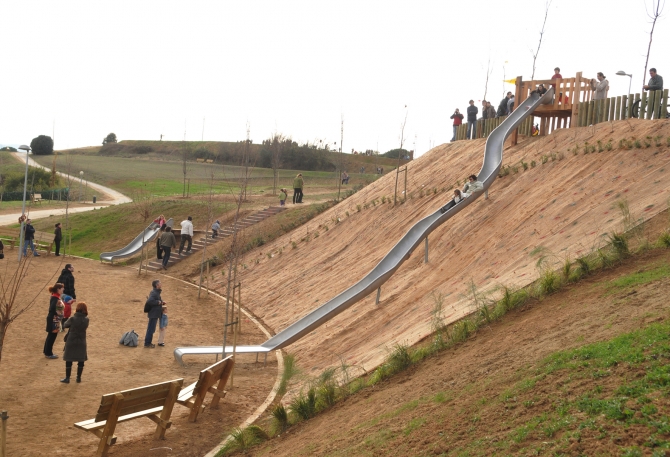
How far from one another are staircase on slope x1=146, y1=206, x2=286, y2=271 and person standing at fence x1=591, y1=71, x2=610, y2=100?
1533 cm

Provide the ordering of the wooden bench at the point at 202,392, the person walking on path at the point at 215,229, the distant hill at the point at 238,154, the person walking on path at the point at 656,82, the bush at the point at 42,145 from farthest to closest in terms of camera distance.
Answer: the bush at the point at 42,145, the distant hill at the point at 238,154, the person walking on path at the point at 215,229, the person walking on path at the point at 656,82, the wooden bench at the point at 202,392

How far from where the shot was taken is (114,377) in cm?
1275

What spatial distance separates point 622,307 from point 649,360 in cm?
187

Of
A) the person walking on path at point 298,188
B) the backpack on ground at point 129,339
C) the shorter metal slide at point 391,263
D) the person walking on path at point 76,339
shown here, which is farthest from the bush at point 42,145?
the person walking on path at point 76,339

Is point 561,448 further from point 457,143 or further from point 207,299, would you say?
point 457,143

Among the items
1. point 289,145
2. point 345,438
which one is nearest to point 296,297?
point 345,438

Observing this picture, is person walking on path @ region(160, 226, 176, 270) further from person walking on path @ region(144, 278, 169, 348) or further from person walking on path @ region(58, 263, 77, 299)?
person walking on path @ region(144, 278, 169, 348)

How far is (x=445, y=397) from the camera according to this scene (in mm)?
7832

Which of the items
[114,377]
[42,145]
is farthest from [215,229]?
[42,145]

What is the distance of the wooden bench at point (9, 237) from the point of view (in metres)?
31.8

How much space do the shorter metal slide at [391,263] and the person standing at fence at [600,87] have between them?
123 centimetres

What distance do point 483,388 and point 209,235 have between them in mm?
24824

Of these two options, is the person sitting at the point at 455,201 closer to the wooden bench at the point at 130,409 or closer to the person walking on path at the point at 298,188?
the wooden bench at the point at 130,409

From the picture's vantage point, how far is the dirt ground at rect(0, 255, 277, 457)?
965cm
